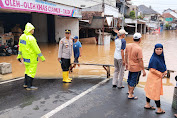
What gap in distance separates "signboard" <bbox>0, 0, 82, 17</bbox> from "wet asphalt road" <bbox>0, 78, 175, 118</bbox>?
5.60 metres

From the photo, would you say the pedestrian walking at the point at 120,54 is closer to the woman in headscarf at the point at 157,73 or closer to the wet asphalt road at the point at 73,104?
the wet asphalt road at the point at 73,104

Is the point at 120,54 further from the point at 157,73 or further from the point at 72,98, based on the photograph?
the point at 72,98

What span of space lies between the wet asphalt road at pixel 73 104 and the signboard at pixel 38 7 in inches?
220

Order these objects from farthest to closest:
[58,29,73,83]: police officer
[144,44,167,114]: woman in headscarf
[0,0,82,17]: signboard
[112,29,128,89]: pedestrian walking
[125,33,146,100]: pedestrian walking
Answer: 1. [0,0,82,17]: signboard
2. [58,29,73,83]: police officer
3. [112,29,128,89]: pedestrian walking
4. [125,33,146,100]: pedestrian walking
5. [144,44,167,114]: woman in headscarf

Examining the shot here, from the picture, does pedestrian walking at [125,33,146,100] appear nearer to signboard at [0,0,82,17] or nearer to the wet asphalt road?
the wet asphalt road

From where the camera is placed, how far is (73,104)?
4340mm

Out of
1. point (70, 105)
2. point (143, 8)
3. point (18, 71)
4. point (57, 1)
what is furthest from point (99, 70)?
point (143, 8)

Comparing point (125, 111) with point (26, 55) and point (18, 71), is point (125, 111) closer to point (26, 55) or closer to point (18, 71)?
point (26, 55)

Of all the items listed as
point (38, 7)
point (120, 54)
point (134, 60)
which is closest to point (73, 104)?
point (134, 60)

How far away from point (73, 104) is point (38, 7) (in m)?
9.42

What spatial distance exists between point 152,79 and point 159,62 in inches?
15.8

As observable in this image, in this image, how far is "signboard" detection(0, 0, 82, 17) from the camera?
9.69m

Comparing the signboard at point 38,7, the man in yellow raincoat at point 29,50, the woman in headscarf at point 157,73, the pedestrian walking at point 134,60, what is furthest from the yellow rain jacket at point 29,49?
the signboard at point 38,7

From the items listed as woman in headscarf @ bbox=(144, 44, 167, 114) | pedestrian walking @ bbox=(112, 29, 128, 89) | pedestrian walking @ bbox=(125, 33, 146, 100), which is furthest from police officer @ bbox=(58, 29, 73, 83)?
woman in headscarf @ bbox=(144, 44, 167, 114)
